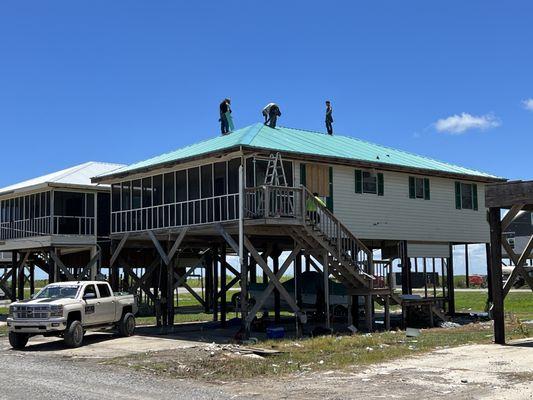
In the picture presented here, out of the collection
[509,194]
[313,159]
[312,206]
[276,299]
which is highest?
[313,159]

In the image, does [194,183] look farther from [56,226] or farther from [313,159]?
[56,226]

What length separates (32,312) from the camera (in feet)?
62.9

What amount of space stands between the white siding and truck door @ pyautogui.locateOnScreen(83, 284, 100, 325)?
7.24 metres

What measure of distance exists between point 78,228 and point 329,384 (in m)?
20.7

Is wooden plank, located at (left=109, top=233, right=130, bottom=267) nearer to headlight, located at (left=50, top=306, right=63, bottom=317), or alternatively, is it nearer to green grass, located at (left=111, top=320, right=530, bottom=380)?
headlight, located at (left=50, top=306, right=63, bottom=317)

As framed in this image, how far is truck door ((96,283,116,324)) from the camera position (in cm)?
2091

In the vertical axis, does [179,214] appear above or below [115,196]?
below

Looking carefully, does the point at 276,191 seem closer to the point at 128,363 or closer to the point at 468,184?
the point at 128,363

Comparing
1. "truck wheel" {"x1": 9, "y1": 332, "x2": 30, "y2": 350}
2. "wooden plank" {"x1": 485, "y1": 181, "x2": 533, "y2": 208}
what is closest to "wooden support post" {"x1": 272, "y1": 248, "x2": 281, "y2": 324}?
"truck wheel" {"x1": 9, "y1": 332, "x2": 30, "y2": 350}

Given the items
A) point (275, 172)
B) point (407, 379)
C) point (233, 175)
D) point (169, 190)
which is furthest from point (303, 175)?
point (407, 379)

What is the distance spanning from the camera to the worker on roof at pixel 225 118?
1055 inches

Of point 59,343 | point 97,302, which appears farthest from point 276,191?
point 59,343

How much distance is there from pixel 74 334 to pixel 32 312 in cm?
126

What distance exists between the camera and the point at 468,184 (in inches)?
1148
